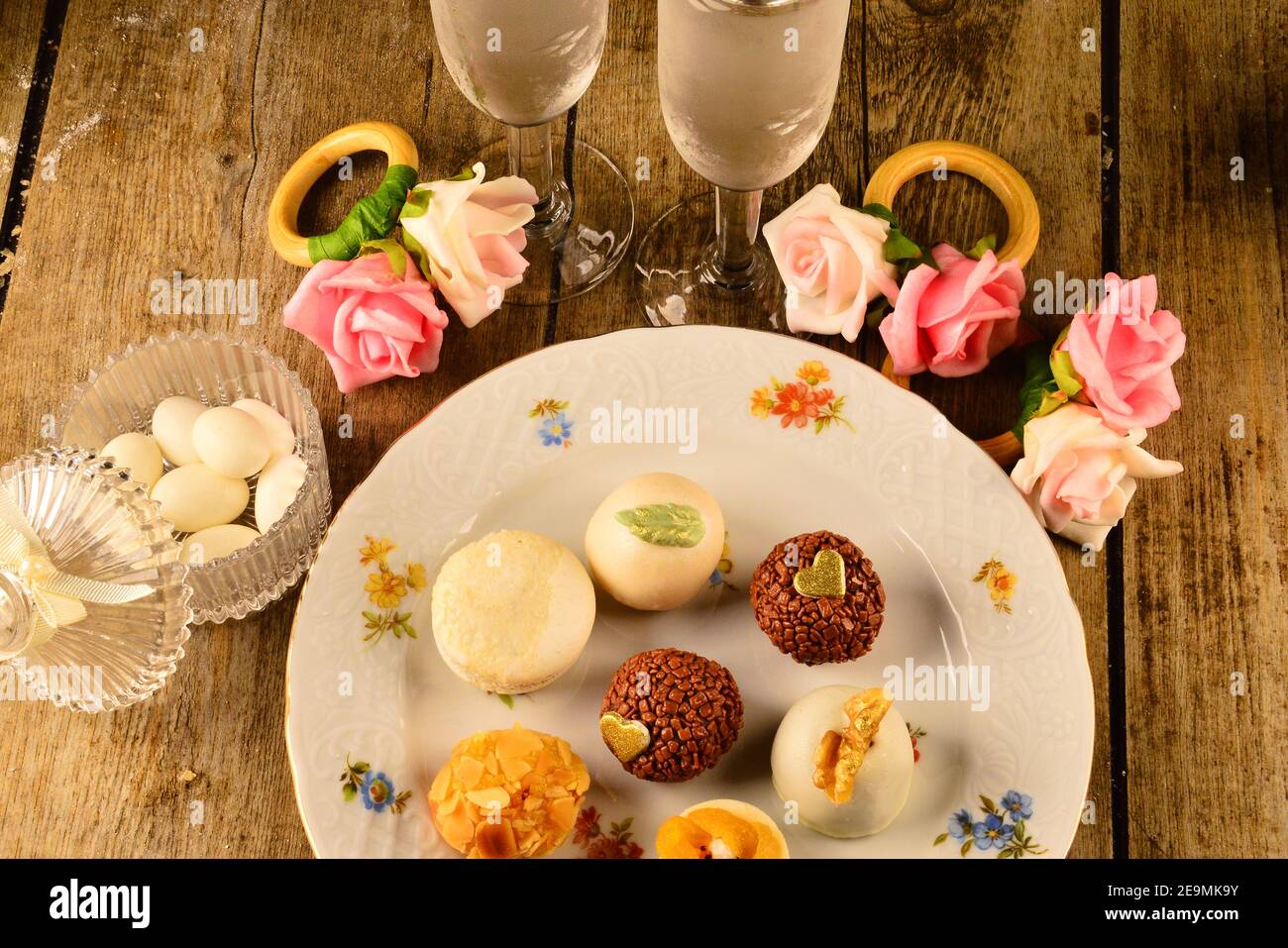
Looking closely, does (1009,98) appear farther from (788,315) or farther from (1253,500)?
(1253,500)

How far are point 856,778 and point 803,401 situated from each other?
12.3 inches

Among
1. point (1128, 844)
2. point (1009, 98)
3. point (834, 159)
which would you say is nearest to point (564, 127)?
point (834, 159)

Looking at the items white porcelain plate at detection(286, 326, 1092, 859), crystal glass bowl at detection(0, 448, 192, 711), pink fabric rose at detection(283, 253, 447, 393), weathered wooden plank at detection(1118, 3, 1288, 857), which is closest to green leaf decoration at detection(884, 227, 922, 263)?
white porcelain plate at detection(286, 326, 1092, 859)

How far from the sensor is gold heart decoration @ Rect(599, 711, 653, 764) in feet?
2.71

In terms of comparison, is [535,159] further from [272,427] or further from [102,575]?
[102,575]

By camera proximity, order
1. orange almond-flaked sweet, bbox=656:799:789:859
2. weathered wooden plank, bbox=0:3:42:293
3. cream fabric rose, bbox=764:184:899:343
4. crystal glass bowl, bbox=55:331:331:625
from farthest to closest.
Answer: weathered wooden plank, bbox=0:3:42:293, cream fabric rose, bbox=764:184:899:343, crystal glass bowl, bbox=55:331:331:625, orange almond-flaked sweet, bbox=656:799:789:859

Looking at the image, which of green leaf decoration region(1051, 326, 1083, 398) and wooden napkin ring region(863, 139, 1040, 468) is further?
wooden napkin ring region(863, 139, 1040, 468)

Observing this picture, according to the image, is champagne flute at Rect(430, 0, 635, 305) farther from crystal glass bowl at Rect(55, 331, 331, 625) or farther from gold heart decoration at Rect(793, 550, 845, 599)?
gold heart decoration at Rect(793, 550, 845, 599)

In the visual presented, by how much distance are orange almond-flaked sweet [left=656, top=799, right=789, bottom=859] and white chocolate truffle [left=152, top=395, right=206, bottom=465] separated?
18.7 inches

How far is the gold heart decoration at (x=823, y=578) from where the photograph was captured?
2.82 ft

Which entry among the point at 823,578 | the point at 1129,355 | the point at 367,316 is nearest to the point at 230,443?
the point at 367,316

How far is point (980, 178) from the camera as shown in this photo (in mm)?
1126

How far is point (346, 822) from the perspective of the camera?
0.85 meters

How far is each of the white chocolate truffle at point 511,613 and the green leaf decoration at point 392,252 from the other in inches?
10.3
